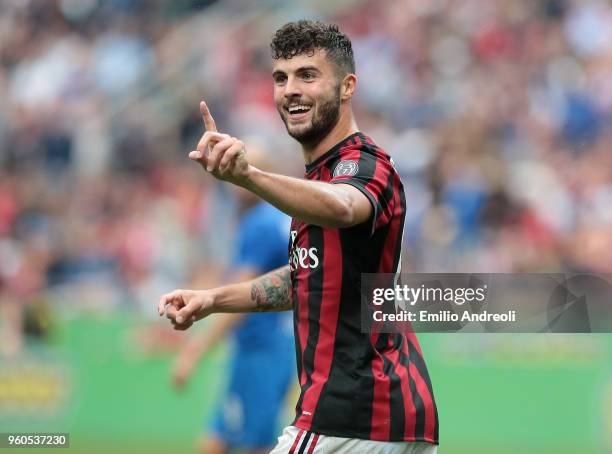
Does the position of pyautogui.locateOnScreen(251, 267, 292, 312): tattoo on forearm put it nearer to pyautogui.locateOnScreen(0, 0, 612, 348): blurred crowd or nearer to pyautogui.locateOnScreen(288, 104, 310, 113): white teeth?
pyautogui.locateOnScreen(288, 104, 310, 113): white teeth

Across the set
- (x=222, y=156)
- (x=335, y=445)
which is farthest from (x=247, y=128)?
(x=222, y=156)

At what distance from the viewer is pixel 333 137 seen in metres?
4.55

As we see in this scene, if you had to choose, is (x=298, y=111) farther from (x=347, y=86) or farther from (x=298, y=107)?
(x=347, y=86)

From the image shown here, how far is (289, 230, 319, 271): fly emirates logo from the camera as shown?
4434mm

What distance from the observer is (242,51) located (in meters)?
14.6

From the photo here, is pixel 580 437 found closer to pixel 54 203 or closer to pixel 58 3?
pixel 54 203

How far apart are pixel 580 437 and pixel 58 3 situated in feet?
32.4

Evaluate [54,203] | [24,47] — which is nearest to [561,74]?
[54,203]

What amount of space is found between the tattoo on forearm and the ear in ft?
2.97

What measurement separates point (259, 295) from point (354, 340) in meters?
0.71

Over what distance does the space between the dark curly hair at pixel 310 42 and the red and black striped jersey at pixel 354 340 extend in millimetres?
389

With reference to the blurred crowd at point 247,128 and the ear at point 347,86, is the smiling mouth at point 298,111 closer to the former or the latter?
the ear at point 347,86

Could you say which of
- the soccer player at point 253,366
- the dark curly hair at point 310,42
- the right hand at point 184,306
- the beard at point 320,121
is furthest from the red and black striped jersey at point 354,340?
the soccer player at point 253,366

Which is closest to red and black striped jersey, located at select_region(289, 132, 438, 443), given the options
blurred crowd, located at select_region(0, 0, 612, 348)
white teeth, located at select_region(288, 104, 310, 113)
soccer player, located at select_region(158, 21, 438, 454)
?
soccer player, located at select_region(158, 21, 438, 454)
